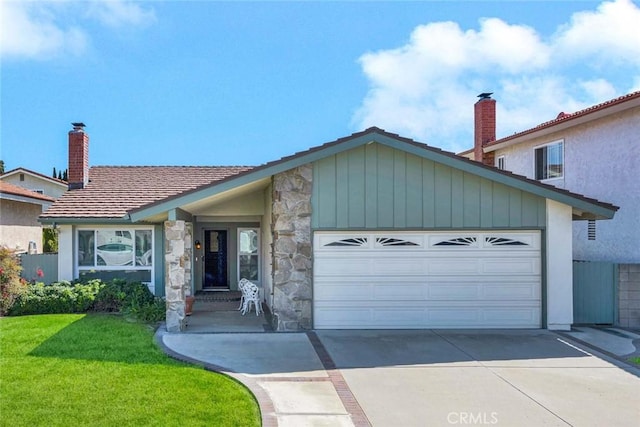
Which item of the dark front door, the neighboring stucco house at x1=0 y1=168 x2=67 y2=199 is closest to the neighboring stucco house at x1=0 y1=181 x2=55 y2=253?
the dark front door

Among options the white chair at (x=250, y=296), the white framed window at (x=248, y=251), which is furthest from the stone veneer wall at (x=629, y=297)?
the white framed window at (x=248, y=251)

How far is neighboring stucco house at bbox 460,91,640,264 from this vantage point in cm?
1290

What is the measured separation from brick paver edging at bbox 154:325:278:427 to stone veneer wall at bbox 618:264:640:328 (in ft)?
29.9

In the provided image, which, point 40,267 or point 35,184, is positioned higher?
point 35,184

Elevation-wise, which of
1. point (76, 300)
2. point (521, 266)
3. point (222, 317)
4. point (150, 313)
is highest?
point (521, 266)

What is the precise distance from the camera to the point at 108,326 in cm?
1104

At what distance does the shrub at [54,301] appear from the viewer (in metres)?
13.0

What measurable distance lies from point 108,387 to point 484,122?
1609 cm

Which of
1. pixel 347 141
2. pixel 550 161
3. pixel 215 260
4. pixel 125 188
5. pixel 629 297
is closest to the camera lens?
pixel 347 141

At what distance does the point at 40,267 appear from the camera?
49.6 feet

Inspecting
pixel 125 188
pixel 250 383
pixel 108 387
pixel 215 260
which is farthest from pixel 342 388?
pixel 125 188

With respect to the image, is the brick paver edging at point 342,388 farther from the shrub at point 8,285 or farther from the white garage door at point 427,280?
the shrub at point 8,285

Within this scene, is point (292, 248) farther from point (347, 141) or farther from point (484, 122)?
point (484, 122)

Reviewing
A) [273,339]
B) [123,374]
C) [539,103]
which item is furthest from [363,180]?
[539,103]
